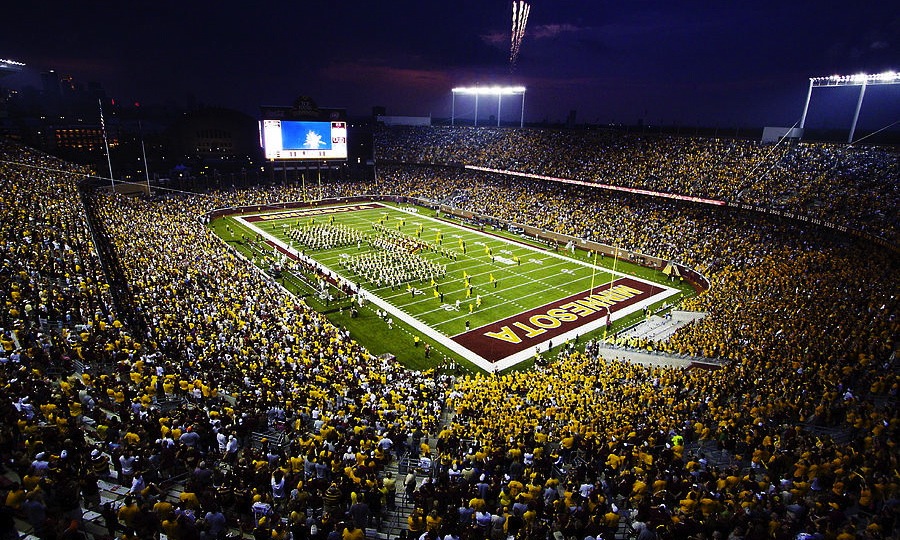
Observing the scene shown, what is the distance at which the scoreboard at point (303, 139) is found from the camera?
5334 centimetres

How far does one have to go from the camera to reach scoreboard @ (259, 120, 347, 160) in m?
53.3

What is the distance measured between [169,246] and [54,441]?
21820 mm

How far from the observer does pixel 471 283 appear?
30.2 m

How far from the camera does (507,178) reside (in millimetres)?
56344

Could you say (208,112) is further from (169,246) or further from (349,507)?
(349,507)

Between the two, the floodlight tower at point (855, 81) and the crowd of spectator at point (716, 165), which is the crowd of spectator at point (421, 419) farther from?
the floodlight tower at point (855, 81)

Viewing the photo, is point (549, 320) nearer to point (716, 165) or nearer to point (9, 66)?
point (716, 165)

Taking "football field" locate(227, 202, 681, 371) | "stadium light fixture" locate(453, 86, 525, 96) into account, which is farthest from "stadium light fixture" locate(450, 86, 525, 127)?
"football field" locate(227, 202, 681, 371)

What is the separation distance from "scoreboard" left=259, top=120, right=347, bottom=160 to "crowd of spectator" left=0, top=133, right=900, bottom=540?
30.6 m

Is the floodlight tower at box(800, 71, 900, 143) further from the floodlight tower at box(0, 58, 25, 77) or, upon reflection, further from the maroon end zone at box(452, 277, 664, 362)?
the floodlight tower at box(0, 58, 25, 77)

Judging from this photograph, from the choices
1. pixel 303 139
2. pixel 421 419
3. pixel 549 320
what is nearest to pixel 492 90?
pixel 303 139

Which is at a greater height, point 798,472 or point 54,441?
point 54,441

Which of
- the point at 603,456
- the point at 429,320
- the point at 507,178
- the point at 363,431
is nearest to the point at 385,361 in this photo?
the point at 429,320

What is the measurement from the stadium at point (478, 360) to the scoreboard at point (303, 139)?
11032 millimetres
